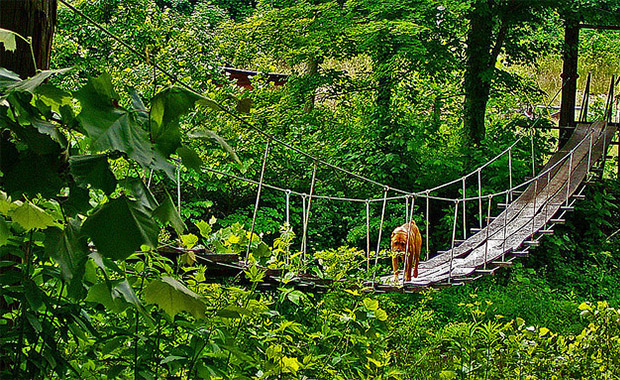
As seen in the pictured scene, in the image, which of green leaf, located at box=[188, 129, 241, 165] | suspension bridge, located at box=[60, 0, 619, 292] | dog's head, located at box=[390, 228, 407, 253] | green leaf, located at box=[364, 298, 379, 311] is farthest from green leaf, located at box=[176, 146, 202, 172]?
dog's head, located at box=[390, 228, 407, 253]

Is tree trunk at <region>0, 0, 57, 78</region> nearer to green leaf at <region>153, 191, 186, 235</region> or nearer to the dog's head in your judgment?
green leaf at <region>153, 191, 186, 235</region>

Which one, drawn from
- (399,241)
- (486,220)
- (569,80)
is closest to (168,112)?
(399,241)

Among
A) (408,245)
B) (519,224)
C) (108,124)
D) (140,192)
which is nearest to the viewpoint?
(108,124)

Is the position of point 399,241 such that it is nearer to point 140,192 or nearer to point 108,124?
point 140,192

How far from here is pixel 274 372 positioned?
4.06 feet

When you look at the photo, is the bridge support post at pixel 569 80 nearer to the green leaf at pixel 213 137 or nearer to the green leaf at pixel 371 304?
the green leaf at pixel 371 304

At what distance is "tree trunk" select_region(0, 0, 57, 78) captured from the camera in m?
0.92

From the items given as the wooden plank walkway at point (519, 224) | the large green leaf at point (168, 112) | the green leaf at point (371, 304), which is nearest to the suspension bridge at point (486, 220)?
the wooden plank walkway at point (519, 224)

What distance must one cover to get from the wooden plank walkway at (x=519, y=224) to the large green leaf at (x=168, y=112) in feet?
7.98

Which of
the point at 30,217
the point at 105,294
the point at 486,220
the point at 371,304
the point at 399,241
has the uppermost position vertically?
the point at 30,217

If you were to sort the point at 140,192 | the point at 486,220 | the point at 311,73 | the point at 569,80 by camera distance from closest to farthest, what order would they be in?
the point at 140,192, the point at 486,220, the point at 311,73, the point at 569,80

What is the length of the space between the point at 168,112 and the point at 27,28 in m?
0.47

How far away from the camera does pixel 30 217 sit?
2.16 feet

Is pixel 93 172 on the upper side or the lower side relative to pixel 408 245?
upper
